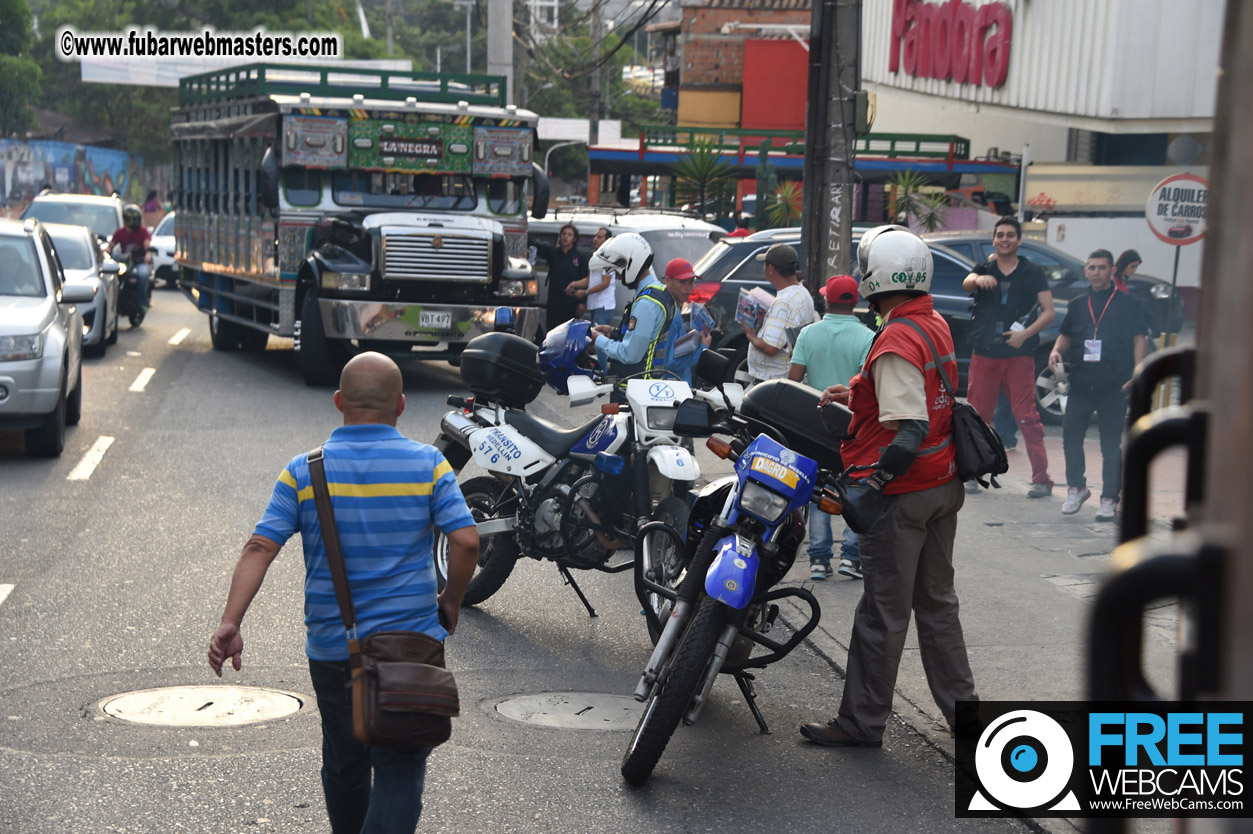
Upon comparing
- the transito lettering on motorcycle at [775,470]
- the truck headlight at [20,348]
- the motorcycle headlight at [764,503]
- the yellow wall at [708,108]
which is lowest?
the truck headlight at [20,348]

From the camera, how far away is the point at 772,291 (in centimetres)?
1510

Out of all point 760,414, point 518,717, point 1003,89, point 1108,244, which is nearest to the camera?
point 760,414

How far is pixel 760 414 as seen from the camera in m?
5.23

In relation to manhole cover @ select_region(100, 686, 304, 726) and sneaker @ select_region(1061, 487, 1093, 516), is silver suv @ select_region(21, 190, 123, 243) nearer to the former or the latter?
sneaker @ select_region(1061, 487, 1093, 516)

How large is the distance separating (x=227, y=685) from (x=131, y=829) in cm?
151

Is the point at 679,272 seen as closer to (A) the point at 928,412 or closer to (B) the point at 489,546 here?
(B) the point at 489,546

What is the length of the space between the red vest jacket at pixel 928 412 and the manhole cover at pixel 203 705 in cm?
247

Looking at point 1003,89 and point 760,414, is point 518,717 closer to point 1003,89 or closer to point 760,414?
point 760,414

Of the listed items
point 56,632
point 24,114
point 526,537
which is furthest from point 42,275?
point 24,114

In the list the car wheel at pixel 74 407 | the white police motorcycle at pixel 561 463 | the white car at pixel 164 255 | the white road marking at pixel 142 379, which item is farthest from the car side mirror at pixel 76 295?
the white car at pixel 164 255

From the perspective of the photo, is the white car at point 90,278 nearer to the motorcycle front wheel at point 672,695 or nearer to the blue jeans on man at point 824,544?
the blue jeans on man at point 824,544

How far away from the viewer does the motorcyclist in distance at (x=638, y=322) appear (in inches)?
300

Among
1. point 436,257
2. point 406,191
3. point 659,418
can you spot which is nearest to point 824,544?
point 659,418

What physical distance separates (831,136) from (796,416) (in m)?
5.33
